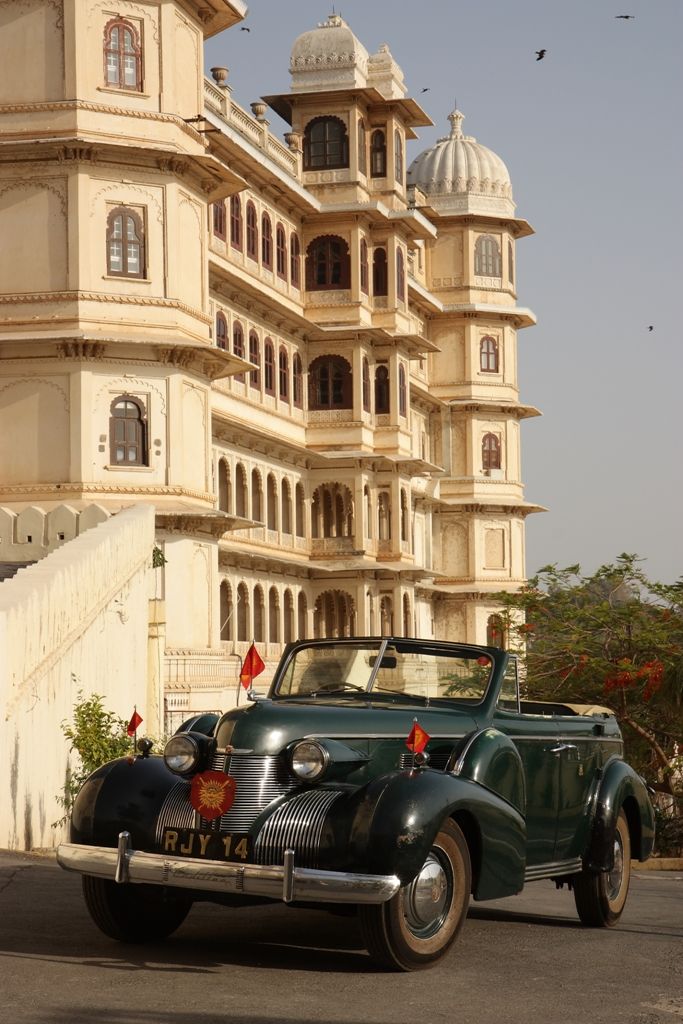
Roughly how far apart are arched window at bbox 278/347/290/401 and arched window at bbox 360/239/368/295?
3.65 m

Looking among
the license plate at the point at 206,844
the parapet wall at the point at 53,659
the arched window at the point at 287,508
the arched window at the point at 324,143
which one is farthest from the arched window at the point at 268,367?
the license plate at the point at 206,844

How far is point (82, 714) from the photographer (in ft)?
50.2

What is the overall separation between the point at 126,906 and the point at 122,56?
28398 millimetres

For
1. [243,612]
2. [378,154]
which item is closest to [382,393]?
[378,154]

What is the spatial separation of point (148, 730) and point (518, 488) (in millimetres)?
49002

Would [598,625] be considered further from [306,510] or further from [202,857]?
[306,510]

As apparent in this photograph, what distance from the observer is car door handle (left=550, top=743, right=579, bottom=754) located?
31.0ft

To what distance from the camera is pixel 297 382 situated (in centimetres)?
5266

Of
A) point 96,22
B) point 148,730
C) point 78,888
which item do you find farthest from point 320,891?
point 96,22

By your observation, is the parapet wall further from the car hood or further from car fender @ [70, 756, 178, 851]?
the car hood

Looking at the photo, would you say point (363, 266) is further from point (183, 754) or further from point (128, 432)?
point (183, 754)

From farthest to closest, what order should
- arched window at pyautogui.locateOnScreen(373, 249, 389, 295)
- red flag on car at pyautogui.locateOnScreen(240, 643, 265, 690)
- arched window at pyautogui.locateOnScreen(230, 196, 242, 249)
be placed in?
arched window at pyautogui.locateOnScreen(373, 249, 389, 295) → arched window at pyautogui.locateOnScreen(230, 196, 242, 249) → red flag on car at pyautogui.locateOnScreen(240, 643, 265, 690)

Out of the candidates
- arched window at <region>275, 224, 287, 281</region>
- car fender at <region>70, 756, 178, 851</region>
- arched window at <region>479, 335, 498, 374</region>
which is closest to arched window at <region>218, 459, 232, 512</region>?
arched window at <region>275, 224, 287, 281</region>

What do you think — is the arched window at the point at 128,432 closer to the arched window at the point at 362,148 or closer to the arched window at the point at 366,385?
the arched window at the point at 366,385
